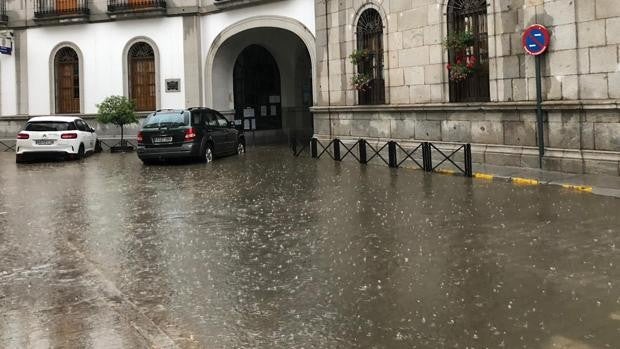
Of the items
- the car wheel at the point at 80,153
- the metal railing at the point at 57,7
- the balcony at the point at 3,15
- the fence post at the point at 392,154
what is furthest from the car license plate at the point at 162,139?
the balcony at the point at 3,15

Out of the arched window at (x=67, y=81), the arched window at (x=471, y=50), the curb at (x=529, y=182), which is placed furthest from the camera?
the arched window at (x=67, y=81)

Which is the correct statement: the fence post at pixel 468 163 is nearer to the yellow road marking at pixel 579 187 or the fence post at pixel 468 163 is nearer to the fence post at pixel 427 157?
the fence post at pixel 427 157

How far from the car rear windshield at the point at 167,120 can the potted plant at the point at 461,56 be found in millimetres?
6938

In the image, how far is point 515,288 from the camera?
5.18m

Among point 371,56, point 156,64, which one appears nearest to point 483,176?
point 371,56

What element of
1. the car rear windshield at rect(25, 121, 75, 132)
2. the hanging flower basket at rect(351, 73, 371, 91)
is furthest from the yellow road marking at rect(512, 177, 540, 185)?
the car rear windshield at rect(25, 121, 75, 132)

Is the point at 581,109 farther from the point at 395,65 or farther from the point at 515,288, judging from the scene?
the point at 515,288

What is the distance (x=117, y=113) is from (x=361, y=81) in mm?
10129

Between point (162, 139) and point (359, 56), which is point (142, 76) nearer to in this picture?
point (162, 139)

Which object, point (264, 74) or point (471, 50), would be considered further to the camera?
point (264, 74)

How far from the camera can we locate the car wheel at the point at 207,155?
17.0 meters

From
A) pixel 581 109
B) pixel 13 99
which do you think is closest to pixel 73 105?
pixel 13 99

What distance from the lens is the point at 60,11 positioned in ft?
79.4

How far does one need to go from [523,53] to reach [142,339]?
1048cm
